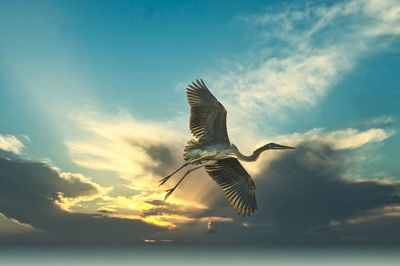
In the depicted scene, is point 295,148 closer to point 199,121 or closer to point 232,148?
point 232,148

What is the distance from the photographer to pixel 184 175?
11102 mm

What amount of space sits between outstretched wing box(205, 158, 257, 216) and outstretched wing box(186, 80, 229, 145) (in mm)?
1338

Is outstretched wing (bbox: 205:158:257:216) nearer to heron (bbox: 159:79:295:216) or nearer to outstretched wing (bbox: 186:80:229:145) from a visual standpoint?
heron (bbox: 159:79:295:216)

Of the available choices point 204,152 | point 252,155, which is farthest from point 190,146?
point 252,155

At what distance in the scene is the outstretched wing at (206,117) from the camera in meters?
11.0

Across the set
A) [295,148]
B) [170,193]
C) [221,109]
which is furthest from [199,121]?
[295,148]

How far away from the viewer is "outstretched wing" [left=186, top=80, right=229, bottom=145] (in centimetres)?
1095

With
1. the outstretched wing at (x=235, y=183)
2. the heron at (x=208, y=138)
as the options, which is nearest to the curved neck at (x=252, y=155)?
the heron at (x=208, y=138)

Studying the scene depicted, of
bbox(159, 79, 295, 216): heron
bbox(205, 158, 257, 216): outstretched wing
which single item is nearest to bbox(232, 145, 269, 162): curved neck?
bbox(159, 79, 295, 216): heron

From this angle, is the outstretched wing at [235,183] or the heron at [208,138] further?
the outstretched wing at [235,183]

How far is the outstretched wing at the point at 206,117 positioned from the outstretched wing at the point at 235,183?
4.39ft

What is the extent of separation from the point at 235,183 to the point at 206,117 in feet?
9.87

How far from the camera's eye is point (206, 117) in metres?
11.1

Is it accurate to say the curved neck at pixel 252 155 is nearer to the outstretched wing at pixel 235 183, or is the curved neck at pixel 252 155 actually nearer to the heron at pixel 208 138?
the heron at pixel 208 138
